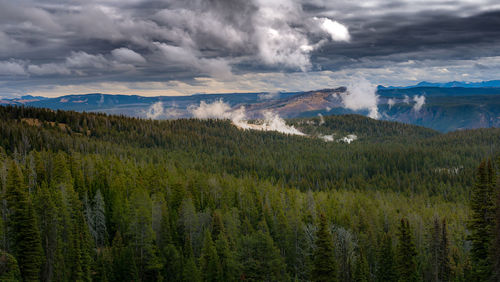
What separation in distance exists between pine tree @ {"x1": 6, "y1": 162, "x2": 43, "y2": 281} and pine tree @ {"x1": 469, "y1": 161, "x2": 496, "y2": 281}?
4720 cm

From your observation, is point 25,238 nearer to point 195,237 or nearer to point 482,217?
point 195,237

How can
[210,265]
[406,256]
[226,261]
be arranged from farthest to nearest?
[226,261] < [210,265] < [406,256]

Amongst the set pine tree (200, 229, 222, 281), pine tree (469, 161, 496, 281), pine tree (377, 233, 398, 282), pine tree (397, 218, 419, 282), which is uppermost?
pine tree (469, 161, 496, 281)

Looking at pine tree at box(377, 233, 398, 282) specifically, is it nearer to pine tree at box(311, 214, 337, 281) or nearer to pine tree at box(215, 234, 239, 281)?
pine tree at box(311, 214, 337, 281)

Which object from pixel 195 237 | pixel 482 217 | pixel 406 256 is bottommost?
pixel 195 237

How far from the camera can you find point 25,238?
4241 centimetres

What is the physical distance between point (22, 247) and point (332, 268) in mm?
34173

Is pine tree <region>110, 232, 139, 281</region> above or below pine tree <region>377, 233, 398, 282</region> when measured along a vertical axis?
above

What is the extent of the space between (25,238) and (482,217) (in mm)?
49925

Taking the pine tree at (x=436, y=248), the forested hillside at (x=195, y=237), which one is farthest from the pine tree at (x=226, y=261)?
the pine tree at (x=436, y=248)

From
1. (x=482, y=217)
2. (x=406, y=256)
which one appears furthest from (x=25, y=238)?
(x=482, y=217)

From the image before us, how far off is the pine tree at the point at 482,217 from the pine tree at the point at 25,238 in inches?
1858

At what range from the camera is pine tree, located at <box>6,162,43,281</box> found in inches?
1640

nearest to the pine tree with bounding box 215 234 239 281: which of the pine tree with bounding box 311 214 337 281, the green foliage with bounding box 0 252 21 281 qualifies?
the pine tree with bounding box 311 214 337 281
